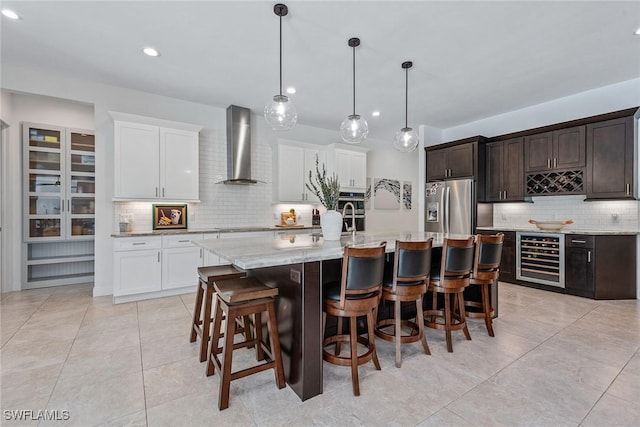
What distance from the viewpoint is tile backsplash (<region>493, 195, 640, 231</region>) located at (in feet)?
13.7

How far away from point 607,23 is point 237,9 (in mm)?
3433

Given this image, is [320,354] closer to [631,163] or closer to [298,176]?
[298,176]

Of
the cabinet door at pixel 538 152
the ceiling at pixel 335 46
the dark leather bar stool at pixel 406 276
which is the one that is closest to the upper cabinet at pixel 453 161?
the cabinet door at pixel 538 152

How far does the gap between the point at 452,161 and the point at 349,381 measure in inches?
188

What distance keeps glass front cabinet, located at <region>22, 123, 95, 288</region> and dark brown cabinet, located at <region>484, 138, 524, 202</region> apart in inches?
271

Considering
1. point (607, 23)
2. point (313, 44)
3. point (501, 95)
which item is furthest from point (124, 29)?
point (501, 95)

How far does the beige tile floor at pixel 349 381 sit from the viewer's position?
172 centimetres

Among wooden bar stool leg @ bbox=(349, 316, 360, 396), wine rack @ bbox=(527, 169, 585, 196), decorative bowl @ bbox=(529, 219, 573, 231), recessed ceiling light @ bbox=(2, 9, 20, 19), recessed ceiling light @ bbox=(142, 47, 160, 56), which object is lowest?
wooden bar stool leg @ bbox=(349, 316, 360, 396)

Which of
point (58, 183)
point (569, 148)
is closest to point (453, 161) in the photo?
point (569, 148)

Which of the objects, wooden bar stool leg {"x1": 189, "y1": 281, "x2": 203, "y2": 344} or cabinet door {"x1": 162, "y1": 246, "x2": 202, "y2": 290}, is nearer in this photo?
wooden bar stool leg {"x1": 189, "y1": 281, "x2": 203, "y2": 344}

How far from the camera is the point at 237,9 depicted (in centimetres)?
257

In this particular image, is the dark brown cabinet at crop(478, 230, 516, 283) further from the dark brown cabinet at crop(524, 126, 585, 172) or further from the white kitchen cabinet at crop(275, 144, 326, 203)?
the white kitchen cabinet at crop(275, 144, 326, 203)

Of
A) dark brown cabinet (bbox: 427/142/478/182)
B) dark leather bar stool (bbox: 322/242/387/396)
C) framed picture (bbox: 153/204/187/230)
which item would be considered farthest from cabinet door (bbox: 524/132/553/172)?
framed picture (bbox: 153/204/187/230)

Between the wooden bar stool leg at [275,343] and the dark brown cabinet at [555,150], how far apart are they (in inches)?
194
